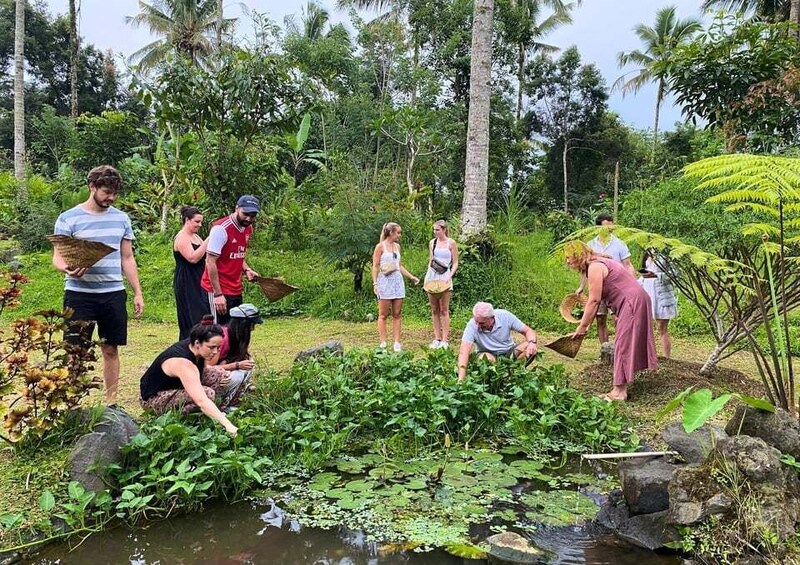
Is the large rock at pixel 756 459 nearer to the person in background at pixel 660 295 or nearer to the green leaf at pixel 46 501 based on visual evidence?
the green leaf at pixel 46 501

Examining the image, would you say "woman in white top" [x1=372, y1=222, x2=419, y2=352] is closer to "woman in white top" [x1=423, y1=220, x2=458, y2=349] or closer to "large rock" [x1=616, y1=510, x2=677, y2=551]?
"woman in white top" [x1=423, y1=220, x2=458, y2=349]

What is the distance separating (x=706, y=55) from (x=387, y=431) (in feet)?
18.7

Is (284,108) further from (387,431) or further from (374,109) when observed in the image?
(374,109)

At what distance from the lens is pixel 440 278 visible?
6.66 metres

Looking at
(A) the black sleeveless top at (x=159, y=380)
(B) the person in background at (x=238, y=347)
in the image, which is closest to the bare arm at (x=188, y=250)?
(B) the person in background at (x=238, y=347)

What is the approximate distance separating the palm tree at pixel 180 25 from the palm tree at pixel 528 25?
36.8 feet

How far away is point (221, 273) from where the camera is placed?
193 inches

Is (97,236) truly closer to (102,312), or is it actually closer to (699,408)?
(102,312)

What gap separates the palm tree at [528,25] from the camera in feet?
56.3

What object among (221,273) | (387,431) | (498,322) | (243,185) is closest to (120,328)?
(221,273)

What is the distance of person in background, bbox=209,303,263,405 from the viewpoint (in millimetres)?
4375

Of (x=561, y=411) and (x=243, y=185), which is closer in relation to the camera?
(x=561, y=411)

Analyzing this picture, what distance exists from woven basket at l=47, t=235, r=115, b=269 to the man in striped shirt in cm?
4

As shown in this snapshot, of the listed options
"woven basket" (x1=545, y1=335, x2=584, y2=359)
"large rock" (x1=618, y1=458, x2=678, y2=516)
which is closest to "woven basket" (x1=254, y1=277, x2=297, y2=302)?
"woven basket" (x1=545, y1=335, x2=584, y2=359)
